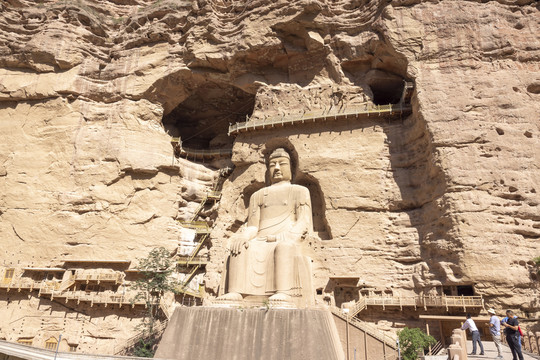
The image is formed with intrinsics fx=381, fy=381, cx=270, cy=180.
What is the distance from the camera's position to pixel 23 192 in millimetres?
16188

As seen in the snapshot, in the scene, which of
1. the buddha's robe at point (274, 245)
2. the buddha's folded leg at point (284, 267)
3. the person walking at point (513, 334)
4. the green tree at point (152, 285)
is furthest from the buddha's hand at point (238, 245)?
the person walking at point (513, 334)

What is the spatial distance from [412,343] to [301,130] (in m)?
9.13

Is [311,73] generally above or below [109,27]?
below

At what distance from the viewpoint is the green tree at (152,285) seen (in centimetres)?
1330

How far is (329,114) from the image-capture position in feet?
50.6

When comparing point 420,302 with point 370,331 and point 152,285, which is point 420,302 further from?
point 152,285

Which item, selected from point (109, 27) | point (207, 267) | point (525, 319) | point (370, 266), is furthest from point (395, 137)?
point (109, 27)

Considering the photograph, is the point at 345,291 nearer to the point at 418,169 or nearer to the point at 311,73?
the point at 418,169

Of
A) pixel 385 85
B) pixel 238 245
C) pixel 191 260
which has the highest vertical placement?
pixel 385 85

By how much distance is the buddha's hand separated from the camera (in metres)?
9.43

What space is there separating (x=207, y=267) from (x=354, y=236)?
19.1ft

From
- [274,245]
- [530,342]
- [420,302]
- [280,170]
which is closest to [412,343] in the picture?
[420,302]

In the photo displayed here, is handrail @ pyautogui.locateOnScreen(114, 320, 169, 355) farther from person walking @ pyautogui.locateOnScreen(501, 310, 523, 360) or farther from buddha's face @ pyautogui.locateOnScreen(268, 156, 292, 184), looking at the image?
person walking @ pyautogui.locateOnScreen(501, 310, 523, 360)

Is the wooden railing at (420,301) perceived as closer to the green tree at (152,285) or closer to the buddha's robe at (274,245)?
the buddha's robe at (274,245)
